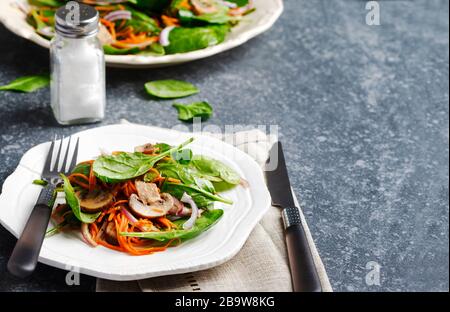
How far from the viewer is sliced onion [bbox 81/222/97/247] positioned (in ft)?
4.43

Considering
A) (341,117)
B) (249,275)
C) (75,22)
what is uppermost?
(75,22)

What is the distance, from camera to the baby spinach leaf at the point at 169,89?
1.97 metres

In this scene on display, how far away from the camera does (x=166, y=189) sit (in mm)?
1458

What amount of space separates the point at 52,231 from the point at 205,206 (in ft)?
0.99

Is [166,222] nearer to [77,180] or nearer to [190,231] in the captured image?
[190,231]

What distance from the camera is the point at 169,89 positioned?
1991 millimetres

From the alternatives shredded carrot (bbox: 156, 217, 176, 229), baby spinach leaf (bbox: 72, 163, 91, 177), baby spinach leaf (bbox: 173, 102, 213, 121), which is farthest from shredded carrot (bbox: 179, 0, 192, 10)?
shredded carrot (bbox: 156, 217, 176, 229)

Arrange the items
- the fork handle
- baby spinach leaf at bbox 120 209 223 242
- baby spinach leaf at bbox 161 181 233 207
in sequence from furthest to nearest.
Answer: baby spinach leaf at bbox 161 181 233 207, baby spinach leaf at bbox 120 209 223 242, the fork handle

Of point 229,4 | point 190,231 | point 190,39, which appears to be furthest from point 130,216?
point 229,4

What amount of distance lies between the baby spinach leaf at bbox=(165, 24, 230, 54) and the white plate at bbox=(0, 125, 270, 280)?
0.41 m

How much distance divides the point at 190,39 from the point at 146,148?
0.58 meters

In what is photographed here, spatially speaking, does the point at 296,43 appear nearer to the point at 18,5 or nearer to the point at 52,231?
the point at 18,5
